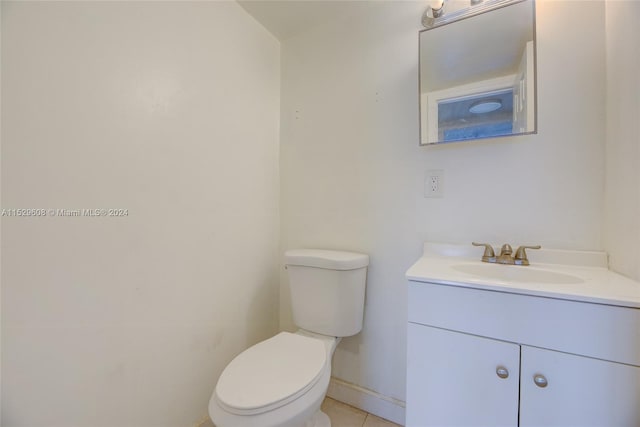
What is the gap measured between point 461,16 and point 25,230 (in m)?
1.70

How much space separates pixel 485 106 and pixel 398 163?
40 cm

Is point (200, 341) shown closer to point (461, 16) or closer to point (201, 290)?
point (201, 290)

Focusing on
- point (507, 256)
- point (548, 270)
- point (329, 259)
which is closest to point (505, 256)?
point (507, 256)

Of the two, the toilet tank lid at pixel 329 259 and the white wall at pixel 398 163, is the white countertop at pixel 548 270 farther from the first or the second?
the toilet tank lid at pixel 329 259

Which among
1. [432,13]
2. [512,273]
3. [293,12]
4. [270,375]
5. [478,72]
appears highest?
[293,12]

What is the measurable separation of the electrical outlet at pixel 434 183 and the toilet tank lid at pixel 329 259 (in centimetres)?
42

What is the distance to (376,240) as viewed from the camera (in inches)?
49.6

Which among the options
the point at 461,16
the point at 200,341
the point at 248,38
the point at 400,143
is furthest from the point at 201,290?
the point at 461,16

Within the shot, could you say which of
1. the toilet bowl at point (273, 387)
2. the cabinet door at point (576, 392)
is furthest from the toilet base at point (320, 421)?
the cabinet door at point (576, 392)

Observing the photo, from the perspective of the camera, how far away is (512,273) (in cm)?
91

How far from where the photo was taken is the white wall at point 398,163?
0.92 metres

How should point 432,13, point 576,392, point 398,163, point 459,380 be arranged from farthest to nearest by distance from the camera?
point 398,163 < point 432,13 < point 459,380 < point 576,392

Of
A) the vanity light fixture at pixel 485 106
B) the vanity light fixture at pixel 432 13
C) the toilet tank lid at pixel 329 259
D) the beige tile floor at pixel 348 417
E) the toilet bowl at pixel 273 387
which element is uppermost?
the vanity light fixture at pixel 432 13

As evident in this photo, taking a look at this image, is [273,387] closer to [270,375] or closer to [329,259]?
[270,375]
